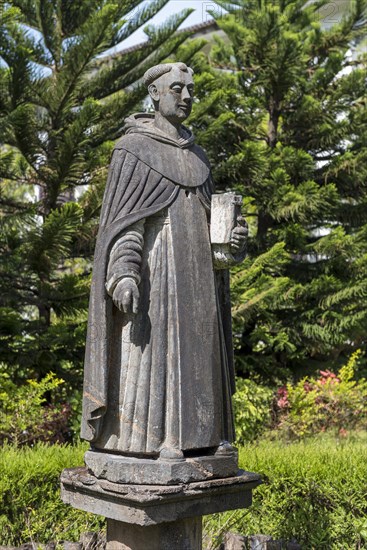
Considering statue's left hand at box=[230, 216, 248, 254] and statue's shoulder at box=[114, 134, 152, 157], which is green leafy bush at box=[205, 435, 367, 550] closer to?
statue's left hand at box=[230, 216, 248, 254]

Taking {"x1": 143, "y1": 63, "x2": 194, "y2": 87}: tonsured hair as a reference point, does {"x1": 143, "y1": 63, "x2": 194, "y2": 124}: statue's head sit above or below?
below

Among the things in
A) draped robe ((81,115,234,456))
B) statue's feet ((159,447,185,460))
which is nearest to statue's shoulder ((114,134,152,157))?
draped robe ((81,115,234,456))

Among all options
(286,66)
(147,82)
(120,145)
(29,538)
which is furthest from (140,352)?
(286,66)

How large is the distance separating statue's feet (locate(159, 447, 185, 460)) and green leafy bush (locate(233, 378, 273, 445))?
526 centimetres

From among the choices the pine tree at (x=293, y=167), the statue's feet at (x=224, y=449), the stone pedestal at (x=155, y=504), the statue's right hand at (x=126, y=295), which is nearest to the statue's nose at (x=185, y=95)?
the statue's right hand at (x=126, y=295)

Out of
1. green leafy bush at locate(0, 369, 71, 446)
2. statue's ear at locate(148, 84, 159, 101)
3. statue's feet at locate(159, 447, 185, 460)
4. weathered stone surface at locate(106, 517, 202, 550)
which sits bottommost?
weathered stone surface at locate(106, 517, 202, 550)

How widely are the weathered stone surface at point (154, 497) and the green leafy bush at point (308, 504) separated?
1741 millimetres

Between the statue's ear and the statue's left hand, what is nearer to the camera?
the statue's left hand

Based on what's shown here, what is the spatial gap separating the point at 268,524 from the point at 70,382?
3.90 meters

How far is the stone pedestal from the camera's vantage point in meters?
3.07

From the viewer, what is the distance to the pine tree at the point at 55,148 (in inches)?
320

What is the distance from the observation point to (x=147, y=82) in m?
3.63

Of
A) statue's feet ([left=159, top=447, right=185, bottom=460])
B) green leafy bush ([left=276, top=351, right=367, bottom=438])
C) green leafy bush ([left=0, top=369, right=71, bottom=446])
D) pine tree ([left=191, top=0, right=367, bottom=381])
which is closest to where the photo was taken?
statue's feet ([left=159, top=447, right=185, bottom=460])

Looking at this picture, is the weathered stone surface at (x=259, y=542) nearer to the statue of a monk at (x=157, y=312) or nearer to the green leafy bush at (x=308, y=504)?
the green leafy bush at (x=308, y=504)
